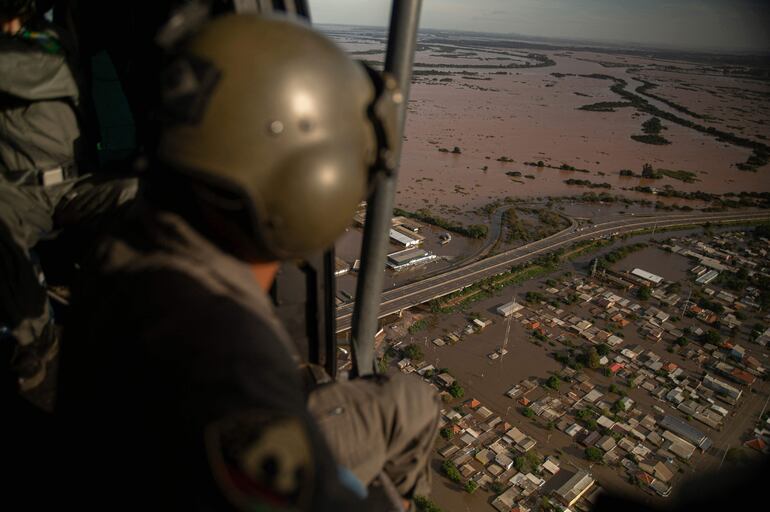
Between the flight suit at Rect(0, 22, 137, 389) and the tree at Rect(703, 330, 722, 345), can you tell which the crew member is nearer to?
the flight suit at Rect(0, 22, 137, 389)

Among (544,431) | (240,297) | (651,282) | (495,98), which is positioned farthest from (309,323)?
(495,98)

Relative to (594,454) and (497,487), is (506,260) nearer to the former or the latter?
(594,454)

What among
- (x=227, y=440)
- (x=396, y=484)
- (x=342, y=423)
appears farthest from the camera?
(x=396, y=484)

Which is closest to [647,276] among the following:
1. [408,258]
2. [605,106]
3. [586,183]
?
[408,258]

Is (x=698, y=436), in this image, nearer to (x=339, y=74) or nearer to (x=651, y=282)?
(x=651, y=282)

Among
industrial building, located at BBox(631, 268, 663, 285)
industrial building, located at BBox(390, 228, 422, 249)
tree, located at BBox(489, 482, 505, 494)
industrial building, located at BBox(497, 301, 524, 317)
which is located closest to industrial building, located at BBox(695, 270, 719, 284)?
industrial building, located at BBox(631, 268, 663, 285)
